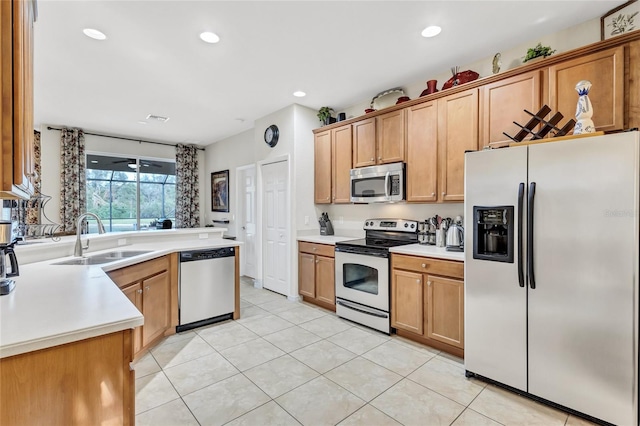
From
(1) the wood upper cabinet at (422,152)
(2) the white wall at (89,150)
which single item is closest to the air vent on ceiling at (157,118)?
(2) the white wall at (89,150)

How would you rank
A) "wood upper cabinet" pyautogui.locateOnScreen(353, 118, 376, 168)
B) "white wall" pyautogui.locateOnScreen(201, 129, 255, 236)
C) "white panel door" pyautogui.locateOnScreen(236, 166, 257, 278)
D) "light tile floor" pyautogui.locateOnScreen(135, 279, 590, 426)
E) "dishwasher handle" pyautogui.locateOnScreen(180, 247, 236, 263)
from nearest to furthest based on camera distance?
"light tile floor" pyautogui.locateOnScreen(135, 279, 590, 426), "dishwasher handle" pyautogui.locateOnScreen(180, 247, 236, 263), "wood upper cabinet" pyautogui.locateOnScreen(353, 118, 376, 168), "white panel door" pyautogui.locateOnScreen(236, 166, 257, 278), "white wall" pyautogui.locateOnScreen(201, 129, 255, 236)

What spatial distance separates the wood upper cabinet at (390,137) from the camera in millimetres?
3485

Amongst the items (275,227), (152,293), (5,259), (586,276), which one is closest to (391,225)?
(275,227)

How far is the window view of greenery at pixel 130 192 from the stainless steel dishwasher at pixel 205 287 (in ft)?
12.5

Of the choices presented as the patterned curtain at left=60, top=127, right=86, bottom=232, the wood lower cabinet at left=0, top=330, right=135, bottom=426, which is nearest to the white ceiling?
the patterned curtain at left=60, top=127, right=86, bottom=232

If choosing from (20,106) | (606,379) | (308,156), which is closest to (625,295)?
(606,379)

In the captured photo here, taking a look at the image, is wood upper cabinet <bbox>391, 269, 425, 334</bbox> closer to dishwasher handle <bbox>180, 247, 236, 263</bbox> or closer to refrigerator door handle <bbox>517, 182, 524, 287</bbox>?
refrigerator door handle <bbox>517, 182, 524, 287</bbox>

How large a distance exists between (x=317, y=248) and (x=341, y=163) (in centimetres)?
121

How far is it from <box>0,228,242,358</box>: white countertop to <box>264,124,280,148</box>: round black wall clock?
10.1 feet

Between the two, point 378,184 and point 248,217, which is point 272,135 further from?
point 378,184

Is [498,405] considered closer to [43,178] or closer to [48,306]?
[48,306]

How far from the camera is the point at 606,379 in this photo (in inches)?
71.8

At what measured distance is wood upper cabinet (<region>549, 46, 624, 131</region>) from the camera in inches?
84.1

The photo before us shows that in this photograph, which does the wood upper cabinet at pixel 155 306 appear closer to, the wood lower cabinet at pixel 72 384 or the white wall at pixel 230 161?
the wood lower cabinet at pixel 72 384
